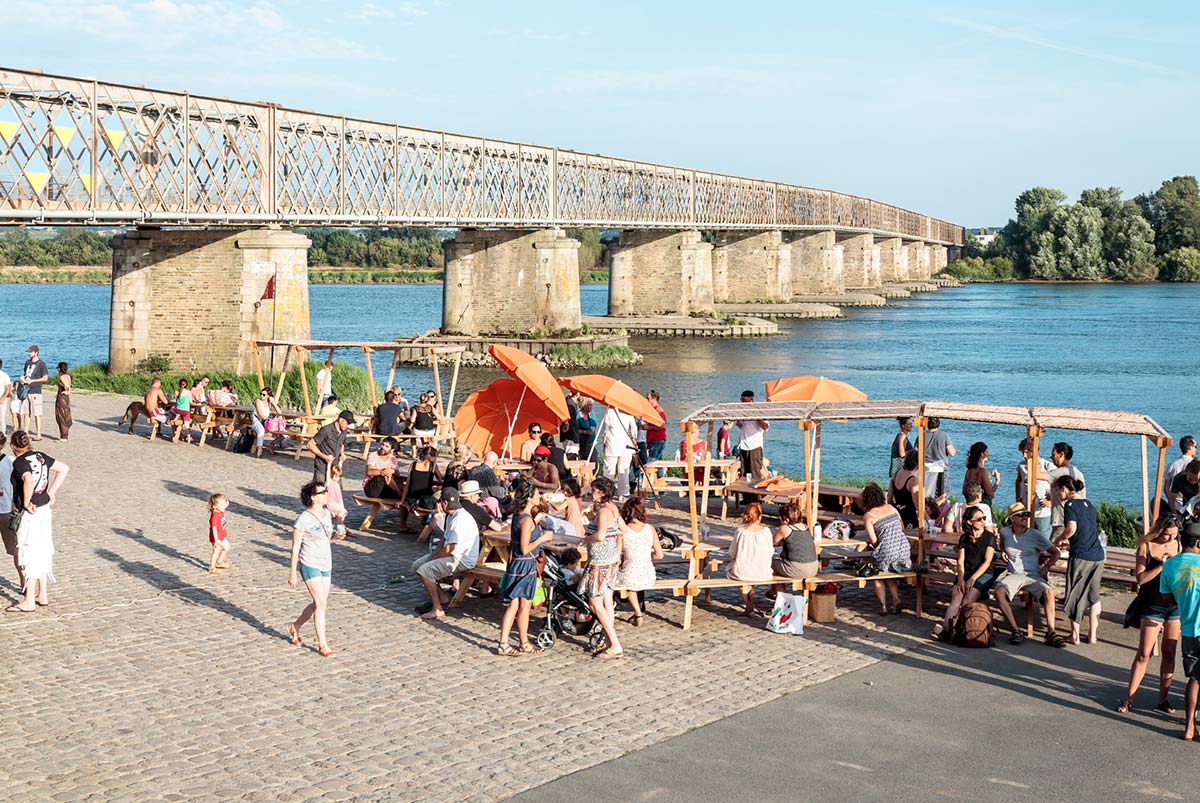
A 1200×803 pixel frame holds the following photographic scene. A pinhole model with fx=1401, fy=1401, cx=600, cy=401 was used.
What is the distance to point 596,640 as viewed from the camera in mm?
12078

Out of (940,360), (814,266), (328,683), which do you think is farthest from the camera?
(814,266)

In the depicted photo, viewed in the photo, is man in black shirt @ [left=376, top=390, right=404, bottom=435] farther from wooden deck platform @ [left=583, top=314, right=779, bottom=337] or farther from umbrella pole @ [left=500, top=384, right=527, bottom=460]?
wooden deck platform @ [left=583, top=314, right=779, bottom=337]

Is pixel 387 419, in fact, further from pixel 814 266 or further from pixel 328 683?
pixel 814 266

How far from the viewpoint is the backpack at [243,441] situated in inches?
942

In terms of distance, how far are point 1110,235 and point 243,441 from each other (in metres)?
160

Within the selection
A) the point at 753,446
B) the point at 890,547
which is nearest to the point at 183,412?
the point at 753,446

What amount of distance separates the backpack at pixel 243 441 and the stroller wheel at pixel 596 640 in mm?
13226

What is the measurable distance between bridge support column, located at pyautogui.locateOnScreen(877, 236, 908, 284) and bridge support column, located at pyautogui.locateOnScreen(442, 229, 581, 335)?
116m

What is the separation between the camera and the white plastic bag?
12789mm

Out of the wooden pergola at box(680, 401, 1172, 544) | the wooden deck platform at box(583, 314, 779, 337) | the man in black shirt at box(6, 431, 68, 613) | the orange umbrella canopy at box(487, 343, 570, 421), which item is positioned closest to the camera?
the man in black shirt at box(6, 431, 68, 613)

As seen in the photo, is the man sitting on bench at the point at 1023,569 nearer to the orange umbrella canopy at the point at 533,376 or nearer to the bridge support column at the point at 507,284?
the orange umbrella canopy at the point at 533,376

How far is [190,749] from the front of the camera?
371 inches

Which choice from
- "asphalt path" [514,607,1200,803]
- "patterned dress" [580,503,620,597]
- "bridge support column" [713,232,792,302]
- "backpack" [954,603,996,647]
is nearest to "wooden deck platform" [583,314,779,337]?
"bridge support column" [713,232,792,302]

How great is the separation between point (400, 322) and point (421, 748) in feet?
331
